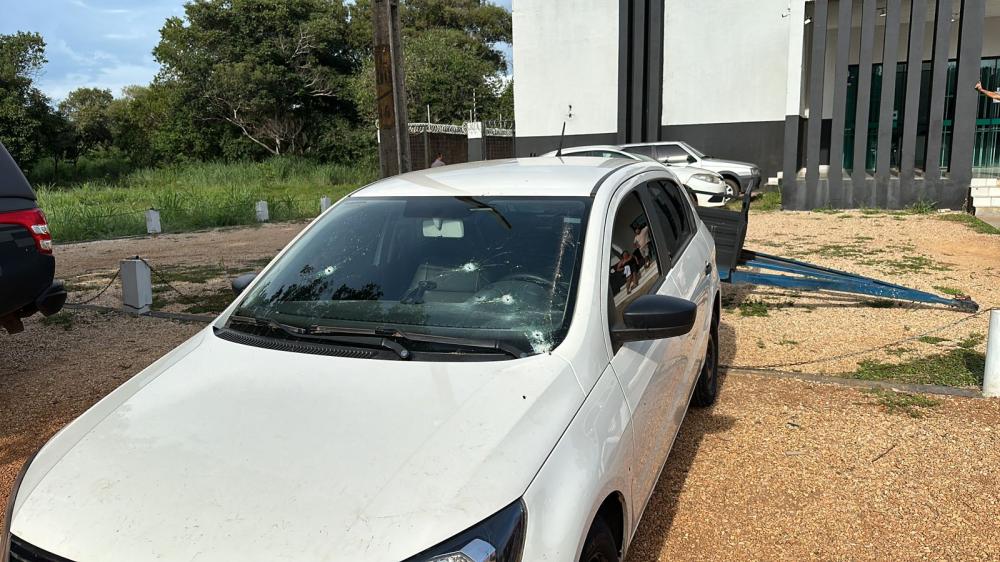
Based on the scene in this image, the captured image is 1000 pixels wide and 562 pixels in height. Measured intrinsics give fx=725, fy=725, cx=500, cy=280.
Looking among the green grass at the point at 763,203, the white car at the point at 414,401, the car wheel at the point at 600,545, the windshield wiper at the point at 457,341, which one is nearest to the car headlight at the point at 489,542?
the white car at the point at 414,401

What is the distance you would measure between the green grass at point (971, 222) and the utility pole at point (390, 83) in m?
10.3

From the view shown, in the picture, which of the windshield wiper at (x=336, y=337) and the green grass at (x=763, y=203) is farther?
the green grass at (x=763, y=203)

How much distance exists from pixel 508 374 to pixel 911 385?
12.4ft

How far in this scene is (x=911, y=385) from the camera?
4898 mm

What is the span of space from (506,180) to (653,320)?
112 cm

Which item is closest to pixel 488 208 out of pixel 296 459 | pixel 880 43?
pixel 296 459

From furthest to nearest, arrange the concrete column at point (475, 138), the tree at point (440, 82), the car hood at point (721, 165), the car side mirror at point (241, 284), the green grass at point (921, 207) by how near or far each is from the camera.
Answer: the tree at point (440, 82) < the concrete column at point (475, 138) < the car hood at point (721, 165) < the green grass at point (921, 207) < the car side mirror at point (241, 284)

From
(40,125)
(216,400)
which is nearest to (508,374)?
(216,400)

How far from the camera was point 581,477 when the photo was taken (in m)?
2.06

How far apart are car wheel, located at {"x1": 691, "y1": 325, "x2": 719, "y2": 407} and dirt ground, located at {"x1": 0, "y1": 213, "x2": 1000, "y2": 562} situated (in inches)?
3.3

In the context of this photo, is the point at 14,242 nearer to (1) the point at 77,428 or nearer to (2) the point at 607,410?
(1) the point at 77,428

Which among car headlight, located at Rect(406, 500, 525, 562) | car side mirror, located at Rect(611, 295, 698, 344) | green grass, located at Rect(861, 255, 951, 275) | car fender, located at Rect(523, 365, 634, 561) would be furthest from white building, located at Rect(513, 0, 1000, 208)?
car headlight, located at Rect(406, 500, 525, 562)

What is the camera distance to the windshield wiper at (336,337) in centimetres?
254

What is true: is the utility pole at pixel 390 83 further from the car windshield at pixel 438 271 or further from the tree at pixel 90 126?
the tree at pixel 90 126
